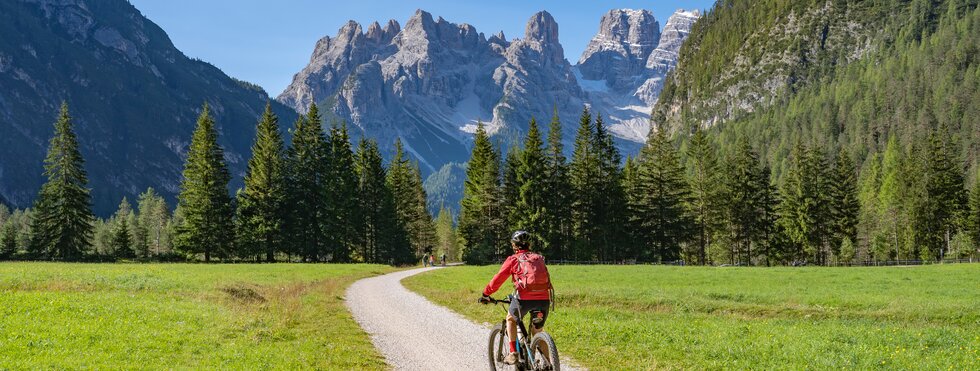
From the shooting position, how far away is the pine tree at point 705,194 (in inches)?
2680

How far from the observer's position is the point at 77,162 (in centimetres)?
6419

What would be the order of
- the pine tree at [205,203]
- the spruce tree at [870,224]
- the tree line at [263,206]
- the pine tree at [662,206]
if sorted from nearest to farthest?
1. the tree line at [263,206]
2. the pine tree at [205,203]
3. the pine tree at [662,206]
4. the spruce tree at [870,224]

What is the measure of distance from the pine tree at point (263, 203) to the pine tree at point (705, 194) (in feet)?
156

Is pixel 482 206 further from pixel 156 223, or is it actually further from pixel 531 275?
pixel 156 223

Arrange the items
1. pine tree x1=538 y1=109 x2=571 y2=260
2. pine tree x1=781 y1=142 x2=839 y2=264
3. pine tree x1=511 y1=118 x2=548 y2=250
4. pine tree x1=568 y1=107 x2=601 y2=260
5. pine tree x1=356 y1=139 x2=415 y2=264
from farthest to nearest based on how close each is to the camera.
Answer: pine tree x1=356 y1=139 x2=415 y2=264, pine tree x1=781 y1=142 x2=839 y2=264, pine tree x1=568 y1=107 x2=601 y2=260, pine tree x1=538 y1=109 x2=571 y2=260, pine tree x1=511 y1=118 x2=548 y2=250

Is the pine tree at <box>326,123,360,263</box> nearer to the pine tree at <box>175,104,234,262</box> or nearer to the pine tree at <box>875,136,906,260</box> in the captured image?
the pine tree at <box>175,104,234,262</box>

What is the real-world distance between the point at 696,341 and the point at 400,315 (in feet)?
39.3

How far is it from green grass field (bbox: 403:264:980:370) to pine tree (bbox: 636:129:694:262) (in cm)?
2027

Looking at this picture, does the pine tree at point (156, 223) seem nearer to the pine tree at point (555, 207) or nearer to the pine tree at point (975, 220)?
the pine tree at point (555, 207)

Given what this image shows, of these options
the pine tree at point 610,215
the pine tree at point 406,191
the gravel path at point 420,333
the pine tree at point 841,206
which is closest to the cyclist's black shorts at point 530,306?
the gravel path at point 420,333

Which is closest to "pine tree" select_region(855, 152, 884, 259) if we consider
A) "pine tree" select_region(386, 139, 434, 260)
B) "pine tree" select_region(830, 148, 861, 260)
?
"pine tree" select_region(830, 148, 861, 260)

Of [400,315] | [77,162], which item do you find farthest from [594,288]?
[77,162]

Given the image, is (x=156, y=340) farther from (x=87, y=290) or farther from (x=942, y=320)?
(x=942, y=320)

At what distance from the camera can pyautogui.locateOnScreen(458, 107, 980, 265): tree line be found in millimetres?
67125
